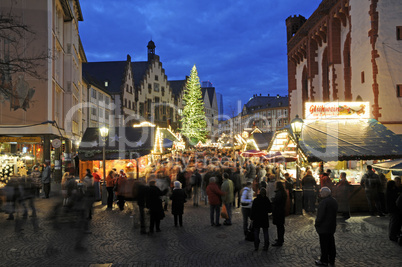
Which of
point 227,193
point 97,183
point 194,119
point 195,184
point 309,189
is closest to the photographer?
point 227,193

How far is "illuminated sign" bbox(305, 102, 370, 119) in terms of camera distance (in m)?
20.0

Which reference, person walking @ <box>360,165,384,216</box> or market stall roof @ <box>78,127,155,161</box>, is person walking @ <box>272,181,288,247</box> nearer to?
person walking @ <box>360,165,384,216</box>

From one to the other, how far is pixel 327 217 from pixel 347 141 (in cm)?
1099

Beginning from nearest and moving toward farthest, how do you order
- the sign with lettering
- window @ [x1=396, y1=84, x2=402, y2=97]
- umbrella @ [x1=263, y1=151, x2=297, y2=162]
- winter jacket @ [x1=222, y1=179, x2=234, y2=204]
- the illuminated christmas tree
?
1. winter jacket @ [x1=222, y1=179, x2=234, y2=204]
2. umbrella @ [x1=263, y1=151, x2=297, y2=162]
3. window @ [x1=396, y1=84, x2=402, y2=97]
4. the sign with lettering
5. the illuminated christmas tree

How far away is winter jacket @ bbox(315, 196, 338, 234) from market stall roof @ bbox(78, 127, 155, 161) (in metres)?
14.2

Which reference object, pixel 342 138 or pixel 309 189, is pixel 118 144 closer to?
pixel 309 189

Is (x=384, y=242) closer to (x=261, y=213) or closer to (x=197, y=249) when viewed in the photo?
(x=261, y=213)

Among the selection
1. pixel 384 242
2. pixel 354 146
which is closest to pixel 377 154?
pixel 354 146

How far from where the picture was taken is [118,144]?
21.3 meters

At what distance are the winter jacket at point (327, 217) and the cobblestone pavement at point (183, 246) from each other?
0.90m

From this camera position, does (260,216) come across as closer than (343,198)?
Yes

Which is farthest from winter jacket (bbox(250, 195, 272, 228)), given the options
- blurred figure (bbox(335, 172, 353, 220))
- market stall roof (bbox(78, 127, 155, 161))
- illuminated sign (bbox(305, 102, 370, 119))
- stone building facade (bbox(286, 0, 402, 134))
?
stone building facade (bbox(286, 0, 402, 134))

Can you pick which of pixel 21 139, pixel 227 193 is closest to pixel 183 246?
pixel 227 193

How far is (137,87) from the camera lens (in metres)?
65.4
